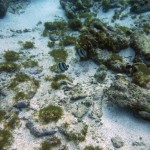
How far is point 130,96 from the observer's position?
11039 millimetres

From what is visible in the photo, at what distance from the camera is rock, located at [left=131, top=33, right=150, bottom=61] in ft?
46.0

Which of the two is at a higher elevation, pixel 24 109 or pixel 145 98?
pixel 145 98

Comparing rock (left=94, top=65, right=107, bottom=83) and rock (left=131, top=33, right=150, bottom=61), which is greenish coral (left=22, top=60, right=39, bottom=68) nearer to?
rock (left=94, top=65, right=107, bottom=83)

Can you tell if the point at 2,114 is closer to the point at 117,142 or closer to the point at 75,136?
the point at 75,136

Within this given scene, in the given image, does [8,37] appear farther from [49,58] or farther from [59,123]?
[59,123]

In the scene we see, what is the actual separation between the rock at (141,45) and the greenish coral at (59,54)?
154 inches

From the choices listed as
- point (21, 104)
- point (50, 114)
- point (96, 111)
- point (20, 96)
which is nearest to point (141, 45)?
point (96, 111)

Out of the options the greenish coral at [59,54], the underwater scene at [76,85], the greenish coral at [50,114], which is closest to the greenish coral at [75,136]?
the underwater scene at [76,85]

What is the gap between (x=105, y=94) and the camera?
1222cm

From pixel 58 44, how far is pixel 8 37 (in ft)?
12.7

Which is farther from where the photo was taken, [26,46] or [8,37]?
[8,37]

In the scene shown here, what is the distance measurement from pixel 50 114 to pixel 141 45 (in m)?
6.47

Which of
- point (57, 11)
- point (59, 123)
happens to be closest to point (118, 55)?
point (59, 123)

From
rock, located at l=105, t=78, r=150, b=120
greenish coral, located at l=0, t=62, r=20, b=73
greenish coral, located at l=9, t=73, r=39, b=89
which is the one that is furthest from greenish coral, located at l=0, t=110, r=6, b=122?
rock, located at l=105, t=78, r=150, b=120
